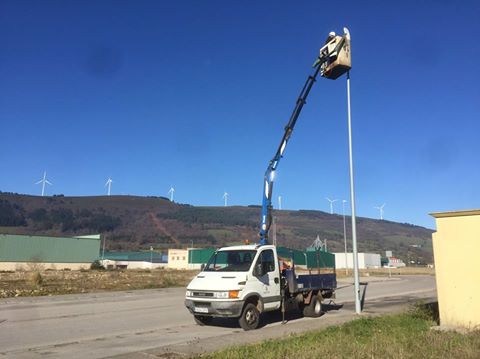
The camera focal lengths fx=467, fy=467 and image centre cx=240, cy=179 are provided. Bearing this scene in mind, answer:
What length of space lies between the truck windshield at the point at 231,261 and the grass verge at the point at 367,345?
9.52 ft

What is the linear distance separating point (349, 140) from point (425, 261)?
158m

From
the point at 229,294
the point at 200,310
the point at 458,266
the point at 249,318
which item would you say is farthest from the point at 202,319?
the point at 458,266

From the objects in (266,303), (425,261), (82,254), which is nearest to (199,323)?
(266,303)

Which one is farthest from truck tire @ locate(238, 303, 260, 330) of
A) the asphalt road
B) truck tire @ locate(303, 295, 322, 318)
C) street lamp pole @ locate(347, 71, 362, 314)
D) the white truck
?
street lamp pole @ locate(347, 71, 362, 314)

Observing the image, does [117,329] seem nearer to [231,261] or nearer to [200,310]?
[200,310]

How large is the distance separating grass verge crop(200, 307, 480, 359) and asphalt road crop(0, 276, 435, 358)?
1.16 metres

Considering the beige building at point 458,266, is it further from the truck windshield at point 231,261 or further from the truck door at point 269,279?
the truck windshield at point 231,261

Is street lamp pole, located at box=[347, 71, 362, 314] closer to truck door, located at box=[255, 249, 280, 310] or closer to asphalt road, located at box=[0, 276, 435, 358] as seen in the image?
asphalt road, located at box=[0, 276, 435, 358]

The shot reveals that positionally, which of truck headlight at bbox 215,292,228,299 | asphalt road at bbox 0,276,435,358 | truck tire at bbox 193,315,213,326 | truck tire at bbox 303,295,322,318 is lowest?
asphalt road at bbox 0,276,435,358

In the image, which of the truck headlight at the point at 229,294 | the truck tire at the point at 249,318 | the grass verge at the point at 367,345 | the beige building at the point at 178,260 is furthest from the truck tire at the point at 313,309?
the beige building at the point at 178,260

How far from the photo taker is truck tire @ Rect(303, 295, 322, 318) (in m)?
15.1

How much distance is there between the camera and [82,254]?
80.6 metres

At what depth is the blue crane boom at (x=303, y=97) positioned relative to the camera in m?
16.3

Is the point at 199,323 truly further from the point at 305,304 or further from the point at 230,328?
the point at 305,304
